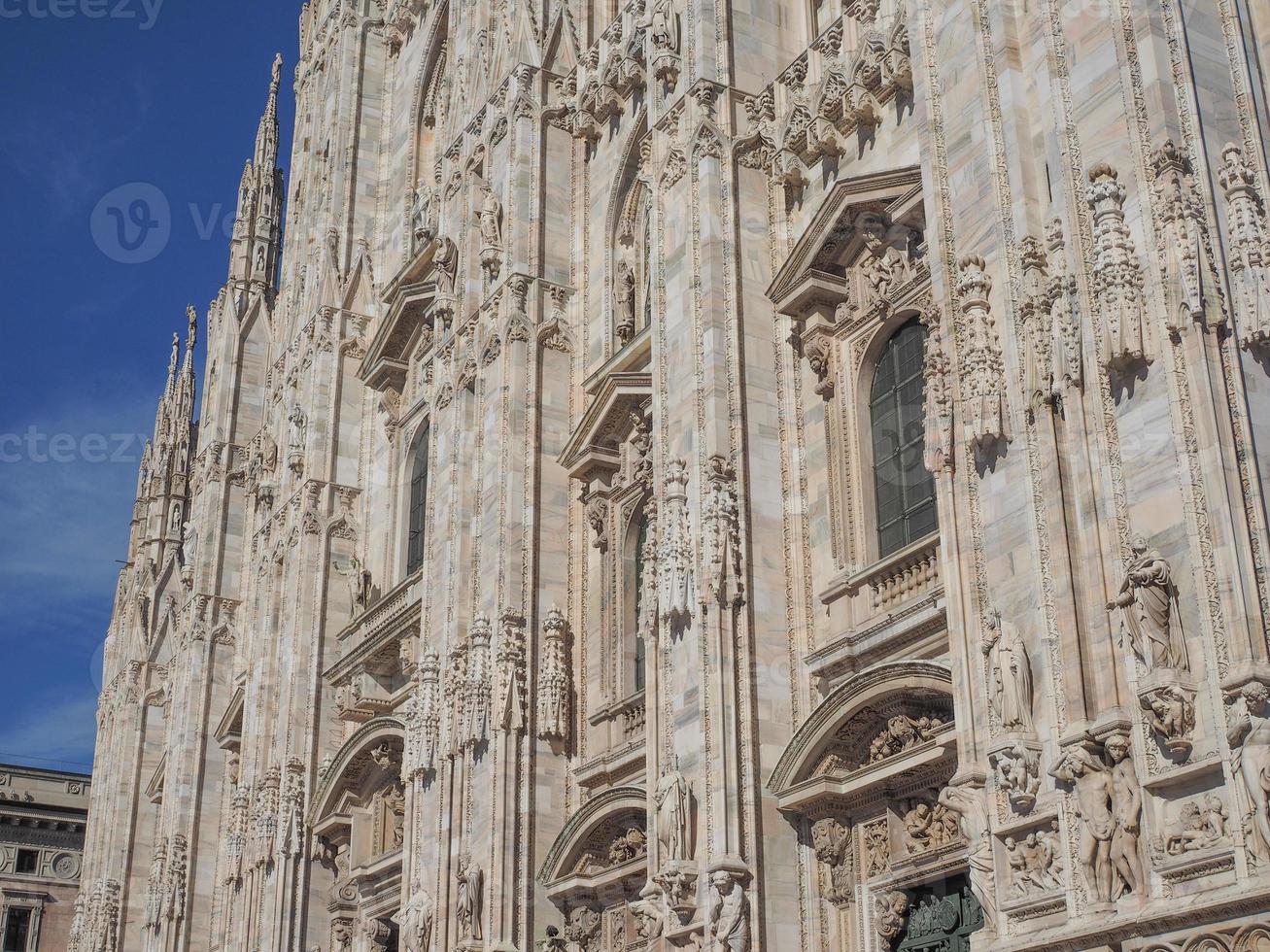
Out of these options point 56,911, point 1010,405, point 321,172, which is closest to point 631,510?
point 1010,405

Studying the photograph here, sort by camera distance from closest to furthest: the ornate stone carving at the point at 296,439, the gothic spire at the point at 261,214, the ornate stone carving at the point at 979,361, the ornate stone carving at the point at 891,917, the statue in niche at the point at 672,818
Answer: the ornate stone carving at the point at 979,361, the ornate stone carving at the point at 891,917, the statue in niche at the point at 672,818, the ornate stone carving at the point at 296,439, the gothic spire at the point at 261,214

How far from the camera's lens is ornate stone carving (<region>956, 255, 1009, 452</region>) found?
15.9m

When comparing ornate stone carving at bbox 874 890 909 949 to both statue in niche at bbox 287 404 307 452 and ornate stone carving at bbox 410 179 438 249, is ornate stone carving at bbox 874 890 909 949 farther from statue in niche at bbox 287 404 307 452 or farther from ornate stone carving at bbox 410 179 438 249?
statue in niche at bbox 287 404 307 452

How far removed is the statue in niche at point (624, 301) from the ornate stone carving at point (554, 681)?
4.31m

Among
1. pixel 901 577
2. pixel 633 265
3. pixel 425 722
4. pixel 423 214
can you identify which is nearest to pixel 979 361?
pixel 901 577

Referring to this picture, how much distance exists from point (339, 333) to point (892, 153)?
17695mm

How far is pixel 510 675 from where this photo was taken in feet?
79.2

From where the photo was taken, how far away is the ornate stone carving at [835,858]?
61.6 ft

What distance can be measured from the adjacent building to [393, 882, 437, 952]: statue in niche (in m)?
39.0

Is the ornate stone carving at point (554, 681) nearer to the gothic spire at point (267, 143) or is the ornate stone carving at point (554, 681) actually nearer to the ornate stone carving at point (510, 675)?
the ornate stone carving at point (510, 675)

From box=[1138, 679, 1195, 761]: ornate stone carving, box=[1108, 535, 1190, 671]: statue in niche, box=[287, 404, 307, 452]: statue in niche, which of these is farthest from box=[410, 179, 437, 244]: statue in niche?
box=[1138, 679, 1195, 761]: ornate stone carving

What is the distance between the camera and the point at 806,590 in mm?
20438

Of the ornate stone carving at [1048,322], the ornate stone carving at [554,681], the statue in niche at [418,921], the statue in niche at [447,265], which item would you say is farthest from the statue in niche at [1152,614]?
the statue in niche at [447,265]

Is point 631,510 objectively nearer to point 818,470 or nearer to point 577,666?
point 577,666
